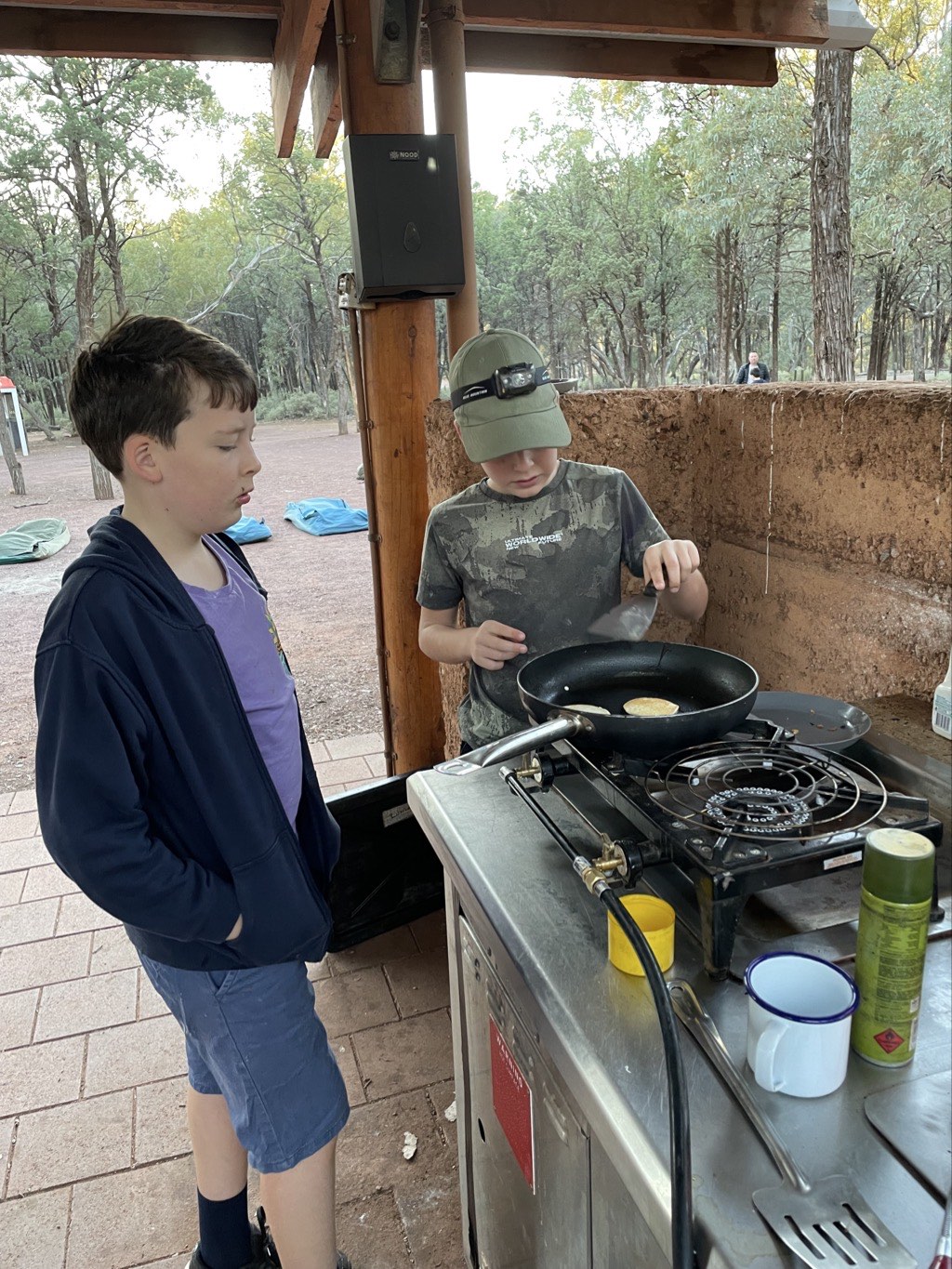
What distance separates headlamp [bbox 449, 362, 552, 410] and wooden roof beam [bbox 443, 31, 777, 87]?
222 cm

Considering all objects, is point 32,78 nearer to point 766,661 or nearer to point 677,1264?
point 766,661

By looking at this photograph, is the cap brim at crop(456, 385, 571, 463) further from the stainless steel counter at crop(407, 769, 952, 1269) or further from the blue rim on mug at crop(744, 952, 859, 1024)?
the blue rim on mug at crop(744, 952, 859, 1024)

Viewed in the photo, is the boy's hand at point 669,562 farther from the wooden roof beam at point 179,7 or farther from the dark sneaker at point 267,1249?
the wooden roof beam at point 179,7

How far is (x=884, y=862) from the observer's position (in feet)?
2.76

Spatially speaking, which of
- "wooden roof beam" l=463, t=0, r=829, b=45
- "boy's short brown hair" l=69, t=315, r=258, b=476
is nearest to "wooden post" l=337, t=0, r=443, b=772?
"wooden roof beam" l=463, t=0, r=829, b=45

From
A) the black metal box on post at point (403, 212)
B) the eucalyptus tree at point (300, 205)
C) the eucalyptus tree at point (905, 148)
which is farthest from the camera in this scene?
the eucalyptus tree at point (300, 205)

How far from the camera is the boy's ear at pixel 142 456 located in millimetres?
1292

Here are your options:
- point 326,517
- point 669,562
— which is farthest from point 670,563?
point 326,517

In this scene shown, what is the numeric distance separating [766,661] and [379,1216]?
5.27 feet

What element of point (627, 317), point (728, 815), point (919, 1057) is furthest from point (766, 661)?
point (627, 317)

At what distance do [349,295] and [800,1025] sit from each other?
2.69 metres

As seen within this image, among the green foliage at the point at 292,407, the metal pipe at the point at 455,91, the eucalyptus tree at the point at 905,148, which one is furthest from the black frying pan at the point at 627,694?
the green foliage at the point at 292,407

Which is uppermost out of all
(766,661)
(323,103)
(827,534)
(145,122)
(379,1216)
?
(145,122)

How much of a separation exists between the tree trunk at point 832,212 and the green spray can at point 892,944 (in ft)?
32.7
